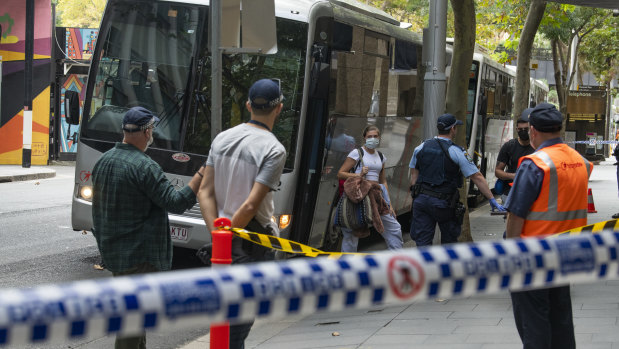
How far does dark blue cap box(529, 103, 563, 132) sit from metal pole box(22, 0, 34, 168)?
20861 millimetres

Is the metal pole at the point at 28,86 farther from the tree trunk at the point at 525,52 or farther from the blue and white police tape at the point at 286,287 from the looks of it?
the blue and white police tape at the point at 286,287

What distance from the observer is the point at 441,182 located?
27.1 ft

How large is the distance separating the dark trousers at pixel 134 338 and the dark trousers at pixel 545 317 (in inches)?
81.8

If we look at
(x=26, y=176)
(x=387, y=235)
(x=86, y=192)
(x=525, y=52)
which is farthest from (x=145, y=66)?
(x=26, y=176)

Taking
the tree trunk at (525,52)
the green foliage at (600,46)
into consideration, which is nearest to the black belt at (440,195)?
the tree trunk at (525,52)

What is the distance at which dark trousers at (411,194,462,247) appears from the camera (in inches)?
327

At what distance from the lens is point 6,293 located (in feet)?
6.11

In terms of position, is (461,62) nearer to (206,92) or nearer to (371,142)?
(371,142)

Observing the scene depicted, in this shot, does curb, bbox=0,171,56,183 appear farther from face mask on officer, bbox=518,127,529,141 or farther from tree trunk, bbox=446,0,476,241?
face mask on officer, bbox=518,127,529,141

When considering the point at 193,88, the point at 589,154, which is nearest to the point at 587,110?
the point at 589,154

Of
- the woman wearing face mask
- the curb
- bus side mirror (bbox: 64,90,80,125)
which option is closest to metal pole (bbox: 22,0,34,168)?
the curb

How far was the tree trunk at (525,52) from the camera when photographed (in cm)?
1770

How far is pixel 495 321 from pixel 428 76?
13.6ft

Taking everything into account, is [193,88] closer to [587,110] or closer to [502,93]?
[502,93]
